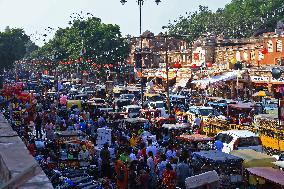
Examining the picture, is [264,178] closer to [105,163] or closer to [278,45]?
[105,163]

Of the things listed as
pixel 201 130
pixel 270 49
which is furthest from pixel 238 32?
pixel 201 130

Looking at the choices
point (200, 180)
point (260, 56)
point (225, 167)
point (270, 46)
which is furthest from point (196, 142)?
point (260, 56)

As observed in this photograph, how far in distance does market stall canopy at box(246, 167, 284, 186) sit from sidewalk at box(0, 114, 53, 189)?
6.99 m

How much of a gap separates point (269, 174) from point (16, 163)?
860 centimetres

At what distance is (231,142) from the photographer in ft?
58.8

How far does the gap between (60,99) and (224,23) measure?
68.7m

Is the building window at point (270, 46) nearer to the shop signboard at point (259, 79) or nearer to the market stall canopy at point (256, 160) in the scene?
the shop signboard at point (259, 79)

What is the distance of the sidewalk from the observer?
405 centimetres

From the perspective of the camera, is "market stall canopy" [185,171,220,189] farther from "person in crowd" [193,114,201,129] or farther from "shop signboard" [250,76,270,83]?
"shop signboard" [250,76,270,83]

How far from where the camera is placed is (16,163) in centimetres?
A: 474

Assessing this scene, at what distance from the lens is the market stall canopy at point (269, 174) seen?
37.1ft

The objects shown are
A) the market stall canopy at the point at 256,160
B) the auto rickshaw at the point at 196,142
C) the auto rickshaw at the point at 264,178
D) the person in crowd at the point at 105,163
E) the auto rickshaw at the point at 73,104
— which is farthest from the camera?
the auto rickshaw at the point at 73,104

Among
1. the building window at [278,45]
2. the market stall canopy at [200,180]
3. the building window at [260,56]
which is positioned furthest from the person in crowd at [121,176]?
the building window at [260,56]

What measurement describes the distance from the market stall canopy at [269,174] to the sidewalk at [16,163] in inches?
275
